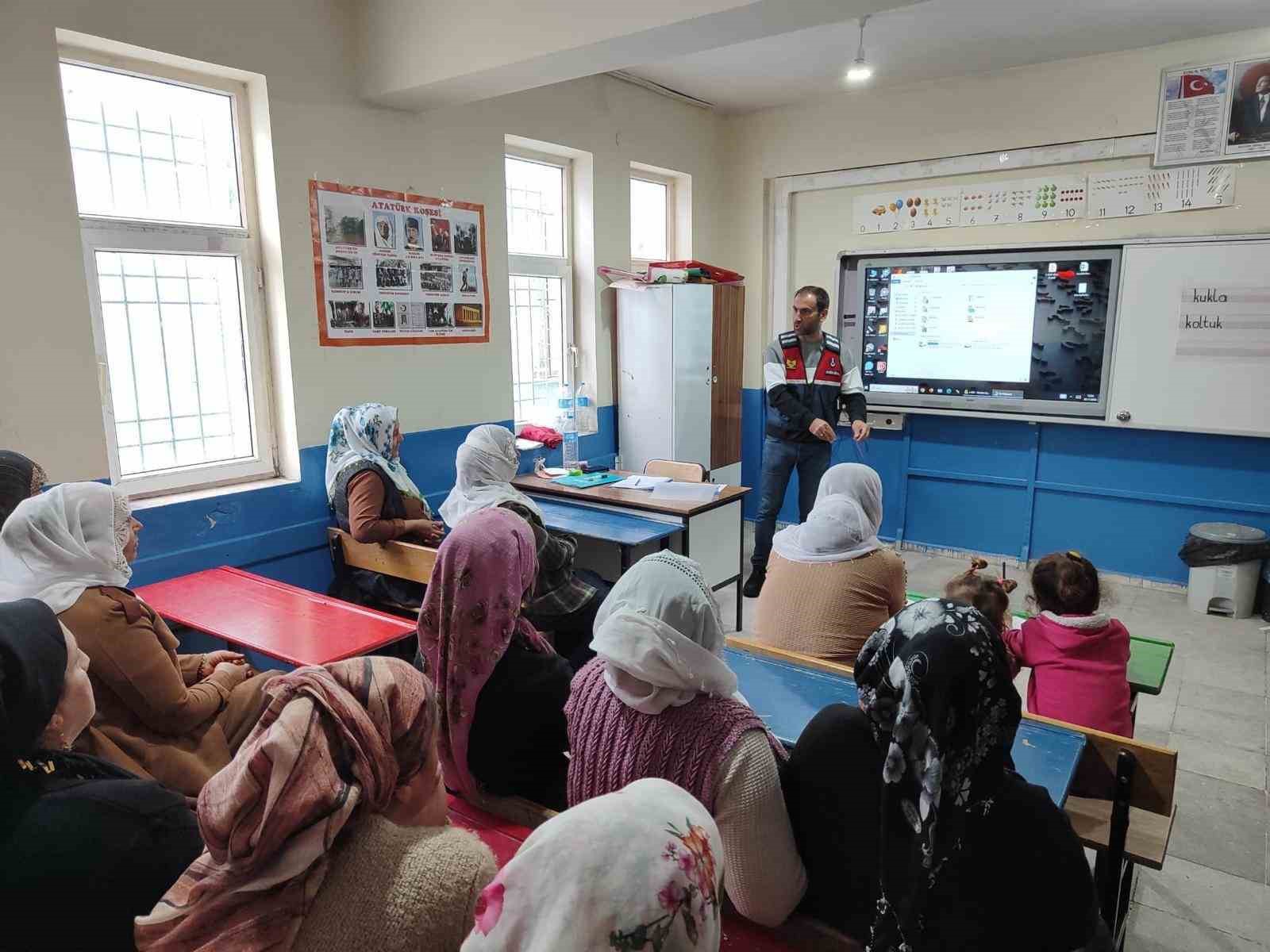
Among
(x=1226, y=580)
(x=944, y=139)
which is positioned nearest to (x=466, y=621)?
(x=1226, y=580)

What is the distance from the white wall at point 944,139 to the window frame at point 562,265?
153 centimetres

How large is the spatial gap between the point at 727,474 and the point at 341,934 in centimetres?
484

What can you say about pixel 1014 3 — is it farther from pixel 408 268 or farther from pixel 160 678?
pixel 160 678

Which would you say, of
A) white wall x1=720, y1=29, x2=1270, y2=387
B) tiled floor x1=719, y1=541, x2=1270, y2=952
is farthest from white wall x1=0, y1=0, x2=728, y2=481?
tiled floor x1=719, y1=541, x2=1270, y2=952

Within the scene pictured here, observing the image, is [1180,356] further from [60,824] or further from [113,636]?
[60,824]

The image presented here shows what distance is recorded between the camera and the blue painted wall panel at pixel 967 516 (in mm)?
5090

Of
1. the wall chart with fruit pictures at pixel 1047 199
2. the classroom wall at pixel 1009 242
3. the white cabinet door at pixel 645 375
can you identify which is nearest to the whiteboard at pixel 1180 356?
the classroom wall at pixel 1009 242

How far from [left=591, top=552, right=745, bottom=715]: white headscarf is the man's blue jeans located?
10.9ft

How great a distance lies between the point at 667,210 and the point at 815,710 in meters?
4.47

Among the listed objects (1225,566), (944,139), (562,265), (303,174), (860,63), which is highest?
(860,63)

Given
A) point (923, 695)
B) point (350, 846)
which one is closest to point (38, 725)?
point (350, 846)

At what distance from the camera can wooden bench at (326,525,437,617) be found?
292 centimetres

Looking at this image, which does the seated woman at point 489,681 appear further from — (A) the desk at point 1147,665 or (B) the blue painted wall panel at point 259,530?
(B) the blue painted wall panel at point 259,530

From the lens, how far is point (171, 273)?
307 centimetres
